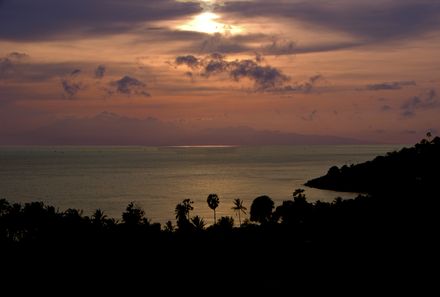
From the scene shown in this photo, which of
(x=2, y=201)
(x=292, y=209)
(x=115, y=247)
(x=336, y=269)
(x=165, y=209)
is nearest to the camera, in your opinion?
(x=336, y=269)

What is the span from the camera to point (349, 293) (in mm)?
52281

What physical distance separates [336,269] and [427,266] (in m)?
9.33

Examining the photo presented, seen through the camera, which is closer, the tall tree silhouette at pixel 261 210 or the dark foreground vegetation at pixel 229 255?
the dark foreground vegetation at pixel 229 255

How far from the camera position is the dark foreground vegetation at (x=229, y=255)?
56375 millimetres

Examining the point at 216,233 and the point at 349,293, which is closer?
the point at 349,293

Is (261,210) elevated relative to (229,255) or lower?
elevated

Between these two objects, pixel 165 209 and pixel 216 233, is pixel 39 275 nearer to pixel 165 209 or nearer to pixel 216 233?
pixel 216 233

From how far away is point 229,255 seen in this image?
69.1m

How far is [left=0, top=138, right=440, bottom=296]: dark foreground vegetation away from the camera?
56.4 metres

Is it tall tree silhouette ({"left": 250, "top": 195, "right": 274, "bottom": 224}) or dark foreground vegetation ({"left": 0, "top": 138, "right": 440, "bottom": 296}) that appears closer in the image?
dark foreground vegetation ({"left": 0, "top": 138, "right": 440, "bottom": 296})

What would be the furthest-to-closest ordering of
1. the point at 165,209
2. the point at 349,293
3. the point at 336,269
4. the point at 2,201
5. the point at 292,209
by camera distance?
the point at 165,209, the point at 292,209, the point at 2,201, the point at 336,269, the point at 349,293

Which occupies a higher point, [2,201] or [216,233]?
[2,201]

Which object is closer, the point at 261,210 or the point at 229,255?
the point at 229,255

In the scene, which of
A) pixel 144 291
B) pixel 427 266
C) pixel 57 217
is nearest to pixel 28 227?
pixel 57 217
